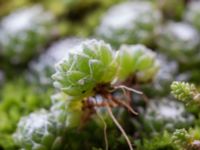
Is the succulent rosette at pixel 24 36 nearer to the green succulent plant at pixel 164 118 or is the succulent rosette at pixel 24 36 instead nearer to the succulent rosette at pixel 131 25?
the succulent rosette at pixel 131 25

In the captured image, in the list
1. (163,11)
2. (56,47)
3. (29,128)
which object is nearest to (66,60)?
(29,128)

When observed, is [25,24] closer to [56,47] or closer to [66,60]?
[56,47]

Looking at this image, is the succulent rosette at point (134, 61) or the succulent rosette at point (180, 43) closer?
the succulent rosette at point (134, 61)

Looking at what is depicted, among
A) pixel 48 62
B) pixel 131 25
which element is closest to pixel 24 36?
pixel 48 62

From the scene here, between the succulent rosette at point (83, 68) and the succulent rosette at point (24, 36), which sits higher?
the succulent rosette at point (24, 36)

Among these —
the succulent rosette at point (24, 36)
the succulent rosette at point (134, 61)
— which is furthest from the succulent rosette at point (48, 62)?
the succulent rosette at point (134, 61)
